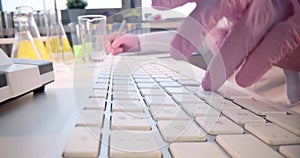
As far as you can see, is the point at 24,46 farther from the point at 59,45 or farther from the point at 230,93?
the point at 230,93

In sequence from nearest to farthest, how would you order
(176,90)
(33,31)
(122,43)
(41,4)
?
(176,90)
(33,31)
(122,43)
(41,4)

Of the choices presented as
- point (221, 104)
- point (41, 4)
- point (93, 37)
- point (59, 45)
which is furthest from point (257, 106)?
point (41, 4)

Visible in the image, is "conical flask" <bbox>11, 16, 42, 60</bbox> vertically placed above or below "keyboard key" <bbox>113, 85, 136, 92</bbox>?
above

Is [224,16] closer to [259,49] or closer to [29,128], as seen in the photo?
[259,49]

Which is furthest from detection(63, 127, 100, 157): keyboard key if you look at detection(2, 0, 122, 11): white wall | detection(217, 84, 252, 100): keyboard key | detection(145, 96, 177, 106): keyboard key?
detection(2, 0, 122, 11): white wall

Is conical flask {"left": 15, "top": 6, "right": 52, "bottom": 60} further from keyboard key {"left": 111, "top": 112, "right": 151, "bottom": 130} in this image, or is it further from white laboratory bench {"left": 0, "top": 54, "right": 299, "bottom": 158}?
keyboard key {"left": 111, "top": 112, "right": 151, "bottom": 130}

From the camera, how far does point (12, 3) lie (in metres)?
1.31

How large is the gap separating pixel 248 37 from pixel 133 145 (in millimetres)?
291

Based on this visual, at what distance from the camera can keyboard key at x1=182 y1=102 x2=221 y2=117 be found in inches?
10.4

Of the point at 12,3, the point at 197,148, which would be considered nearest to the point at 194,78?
the point at 197,148

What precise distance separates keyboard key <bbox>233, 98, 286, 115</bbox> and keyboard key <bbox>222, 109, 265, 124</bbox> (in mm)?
14

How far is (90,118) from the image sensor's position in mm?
236

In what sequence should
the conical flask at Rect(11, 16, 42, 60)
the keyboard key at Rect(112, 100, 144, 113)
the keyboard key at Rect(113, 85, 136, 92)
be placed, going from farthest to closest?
1. the conical flask at Rect(11, 16, 42, 60)
2. the keyboard key at Rect(113, 85, 136, 92)
3. the keyboard key at Rect(112, 100, 144, 113)

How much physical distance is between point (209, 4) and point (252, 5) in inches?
2.5
